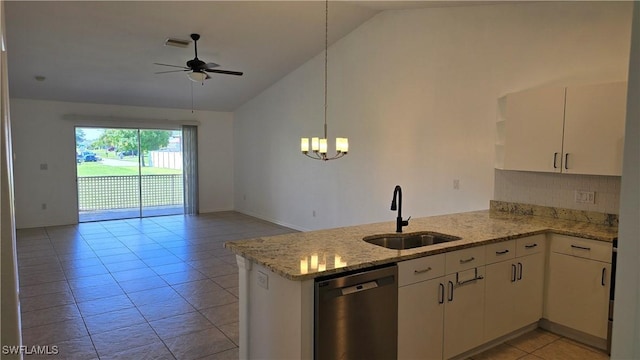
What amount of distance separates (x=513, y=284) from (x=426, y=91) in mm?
2731

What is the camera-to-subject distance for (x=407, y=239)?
316 cm

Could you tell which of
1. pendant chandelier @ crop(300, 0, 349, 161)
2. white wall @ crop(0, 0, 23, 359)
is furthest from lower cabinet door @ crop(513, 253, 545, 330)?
white wall @ crop(0, 0, 23, 359)

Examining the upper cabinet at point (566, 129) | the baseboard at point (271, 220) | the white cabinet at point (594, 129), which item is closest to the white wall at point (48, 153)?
the baseboard at point (271, 220)

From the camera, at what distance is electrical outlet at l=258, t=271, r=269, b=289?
7.48 feet

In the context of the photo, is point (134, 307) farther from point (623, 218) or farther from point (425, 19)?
point (425, 19)

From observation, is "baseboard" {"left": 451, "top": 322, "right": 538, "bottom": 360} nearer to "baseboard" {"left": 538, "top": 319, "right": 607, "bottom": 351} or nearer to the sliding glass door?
"baseboard" {"left": 538, "top": 319, "right": 607, "bottom": 351}

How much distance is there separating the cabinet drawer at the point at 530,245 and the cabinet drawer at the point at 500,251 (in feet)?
0.22

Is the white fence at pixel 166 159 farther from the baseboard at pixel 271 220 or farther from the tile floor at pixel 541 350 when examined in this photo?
the tile floor at pixel 541 350

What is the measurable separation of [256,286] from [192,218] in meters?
7.12

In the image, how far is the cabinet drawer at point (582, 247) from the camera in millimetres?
3025

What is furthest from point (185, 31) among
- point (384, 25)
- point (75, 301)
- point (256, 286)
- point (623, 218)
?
point (623, 218)

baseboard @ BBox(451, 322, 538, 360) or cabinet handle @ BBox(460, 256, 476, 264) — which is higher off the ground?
cabinet handle @ BBox(460, 256, 476, 264)

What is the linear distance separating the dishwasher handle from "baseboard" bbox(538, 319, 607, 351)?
2.09 m

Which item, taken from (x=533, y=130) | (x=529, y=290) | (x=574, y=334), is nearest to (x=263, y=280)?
(x=529, y=290)
